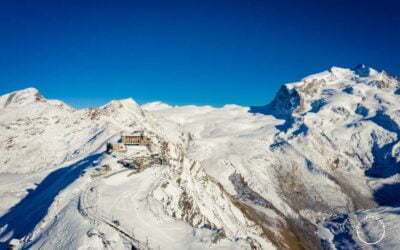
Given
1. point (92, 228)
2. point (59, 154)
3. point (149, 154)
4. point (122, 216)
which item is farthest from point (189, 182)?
point (59, 154)

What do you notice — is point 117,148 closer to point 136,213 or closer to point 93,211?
point 93,211

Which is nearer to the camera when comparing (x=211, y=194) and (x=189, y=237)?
(x=189, y=237)

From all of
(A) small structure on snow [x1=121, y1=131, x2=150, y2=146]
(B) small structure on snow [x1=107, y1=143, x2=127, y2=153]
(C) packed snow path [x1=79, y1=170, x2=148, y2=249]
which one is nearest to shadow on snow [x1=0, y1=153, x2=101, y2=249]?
(C) packed snow path [x1=79, y1=170, x2=148, y2=249]

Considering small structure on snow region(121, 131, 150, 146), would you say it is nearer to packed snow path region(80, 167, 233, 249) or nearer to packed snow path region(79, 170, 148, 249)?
packed snow path region(80, 167, 233, 249)

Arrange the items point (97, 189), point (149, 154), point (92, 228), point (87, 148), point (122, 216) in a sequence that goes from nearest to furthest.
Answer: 1. point (92, 228)
2. point (122, 216)
3. point (97, 189)
4. point (149, 154)
5. point (87, 148)

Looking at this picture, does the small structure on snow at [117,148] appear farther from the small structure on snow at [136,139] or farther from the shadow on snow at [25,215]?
the shadow on snow at [25,215]

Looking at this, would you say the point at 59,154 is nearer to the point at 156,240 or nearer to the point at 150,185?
the point at 150,185

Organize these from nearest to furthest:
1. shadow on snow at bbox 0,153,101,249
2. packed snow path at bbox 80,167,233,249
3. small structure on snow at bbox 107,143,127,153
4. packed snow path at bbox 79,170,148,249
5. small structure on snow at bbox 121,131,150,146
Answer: packed snow path at bbox 79,170,148,249, packed snow path at bbox 80,167,233,249, shadow on snow at bbox 0,153,101,249, small structure on snow at bbox 107,143,127,153, small structure on snow at bbox 121,131,150,146

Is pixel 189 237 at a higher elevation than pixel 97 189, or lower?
lower

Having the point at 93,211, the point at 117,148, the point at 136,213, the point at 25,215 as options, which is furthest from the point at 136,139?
the point at 136,213

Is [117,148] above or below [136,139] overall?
below

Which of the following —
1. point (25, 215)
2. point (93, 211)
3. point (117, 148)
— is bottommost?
point (25, 215)
